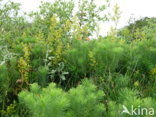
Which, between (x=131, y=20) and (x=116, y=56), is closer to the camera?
(x=116, y=56)

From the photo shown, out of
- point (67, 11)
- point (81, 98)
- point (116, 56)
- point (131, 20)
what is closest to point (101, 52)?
point (116, 56)

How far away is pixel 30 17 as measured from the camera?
708cm

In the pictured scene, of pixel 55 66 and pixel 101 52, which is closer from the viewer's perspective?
pixel 101 52

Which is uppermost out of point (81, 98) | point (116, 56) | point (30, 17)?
point (30, 17)

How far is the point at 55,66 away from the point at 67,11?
4208 millimetres

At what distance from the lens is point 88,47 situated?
2984 millimetres

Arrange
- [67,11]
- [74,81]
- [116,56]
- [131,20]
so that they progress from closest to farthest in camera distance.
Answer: [116,56], [74,81], [131,20], [67,11]

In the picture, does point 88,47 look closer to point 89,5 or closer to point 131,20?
point 131,20

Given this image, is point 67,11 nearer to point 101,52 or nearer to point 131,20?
point 131,20

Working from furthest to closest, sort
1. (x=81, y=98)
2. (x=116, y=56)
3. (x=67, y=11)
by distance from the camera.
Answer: (x=67, y=11) < (x=116, y=56) < (x=81, y=98)

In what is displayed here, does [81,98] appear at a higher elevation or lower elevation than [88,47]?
lower

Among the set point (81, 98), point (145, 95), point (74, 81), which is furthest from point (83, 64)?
point (81, 98)

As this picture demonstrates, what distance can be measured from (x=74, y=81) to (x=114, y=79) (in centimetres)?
45

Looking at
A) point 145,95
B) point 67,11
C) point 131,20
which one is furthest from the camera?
point 67,11
